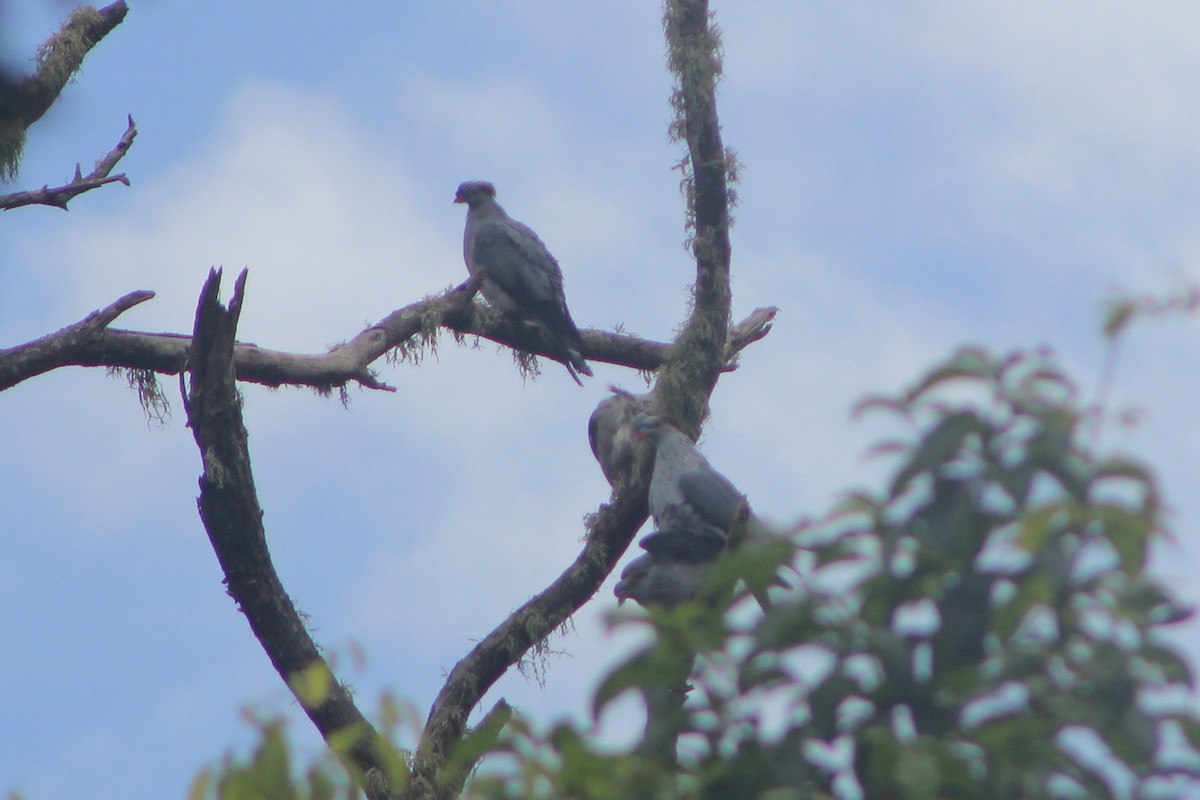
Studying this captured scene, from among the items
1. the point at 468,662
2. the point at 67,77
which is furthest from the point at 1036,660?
the point at 67,77

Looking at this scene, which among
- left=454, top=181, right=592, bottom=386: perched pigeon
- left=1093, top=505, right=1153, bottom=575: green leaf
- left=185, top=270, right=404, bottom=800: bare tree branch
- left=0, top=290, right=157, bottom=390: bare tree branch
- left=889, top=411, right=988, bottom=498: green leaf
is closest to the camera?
left=1093, top=505, right=1153, bottom=575: green leaf

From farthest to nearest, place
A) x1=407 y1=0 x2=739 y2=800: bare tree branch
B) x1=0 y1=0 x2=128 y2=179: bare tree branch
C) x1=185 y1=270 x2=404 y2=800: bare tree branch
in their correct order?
x1=0 y1=0 x2=128 y2=179: bare tree branch < x1=407 y1=0 x2=739 y2=800: bare tree branch < x1=185 y1=270 x2=404 y2=800: bare tree branch

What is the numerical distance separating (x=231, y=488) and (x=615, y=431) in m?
2.04

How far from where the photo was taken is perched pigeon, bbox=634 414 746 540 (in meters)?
4.96

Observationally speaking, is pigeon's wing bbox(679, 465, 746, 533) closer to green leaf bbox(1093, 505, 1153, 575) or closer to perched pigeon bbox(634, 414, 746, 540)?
perched pigeon bbox(634, 414, 746, 540)

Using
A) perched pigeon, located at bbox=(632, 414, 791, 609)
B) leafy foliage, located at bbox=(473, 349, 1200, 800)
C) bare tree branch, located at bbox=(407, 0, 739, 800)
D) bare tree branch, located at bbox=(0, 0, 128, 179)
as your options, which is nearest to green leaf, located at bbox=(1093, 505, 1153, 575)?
leafy foliage, located at bbox=(473, 349, 1200, 800)

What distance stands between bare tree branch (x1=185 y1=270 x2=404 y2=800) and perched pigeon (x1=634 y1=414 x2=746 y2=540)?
142 centimetres

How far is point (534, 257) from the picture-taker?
7750 millimetres

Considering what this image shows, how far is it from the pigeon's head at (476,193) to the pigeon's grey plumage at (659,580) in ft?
14.6

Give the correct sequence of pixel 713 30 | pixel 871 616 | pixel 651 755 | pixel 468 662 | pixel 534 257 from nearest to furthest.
Answer: pixel 871 616, pixel 651 755, pixel 468 662, pixel 713 30, pixel 534 257

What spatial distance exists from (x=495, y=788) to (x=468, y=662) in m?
3.77

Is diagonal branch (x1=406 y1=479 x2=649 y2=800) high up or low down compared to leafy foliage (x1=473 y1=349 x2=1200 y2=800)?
up

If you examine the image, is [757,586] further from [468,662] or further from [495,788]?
[468,662]

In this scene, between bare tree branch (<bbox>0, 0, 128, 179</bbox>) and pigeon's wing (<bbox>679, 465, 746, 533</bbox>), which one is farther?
bare tree branch (<bbox>0, 0, 128, 179</bbox>)
